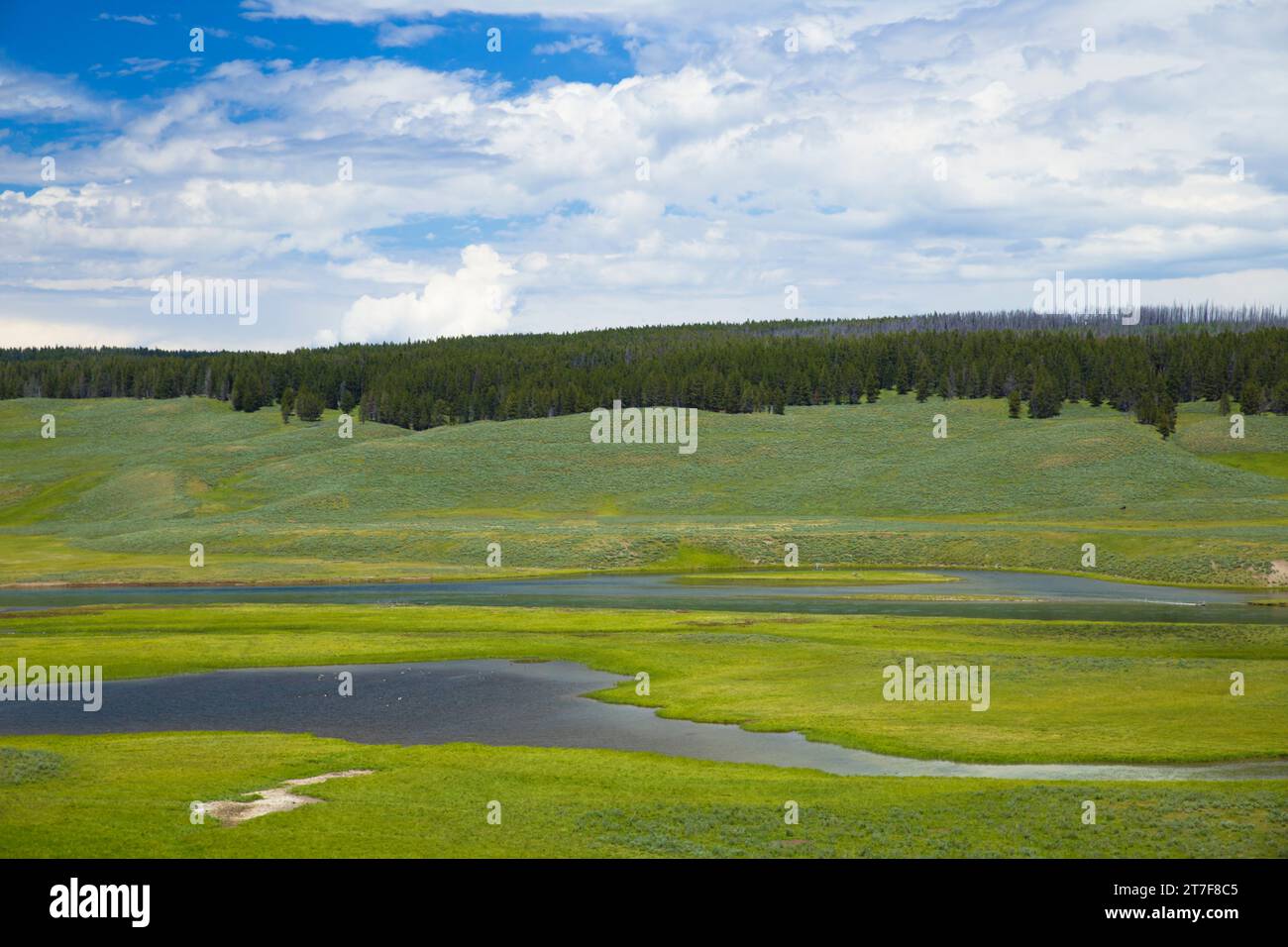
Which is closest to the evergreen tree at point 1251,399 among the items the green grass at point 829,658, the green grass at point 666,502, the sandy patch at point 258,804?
the green grass at point 666,502

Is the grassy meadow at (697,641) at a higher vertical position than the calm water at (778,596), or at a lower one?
higher

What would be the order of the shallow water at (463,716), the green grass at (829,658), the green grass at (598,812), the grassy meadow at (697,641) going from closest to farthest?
the green grass at (598,812) → the grassy meadow at (697,641) → the shallow water at (463,716) → the green grass at (829,658)

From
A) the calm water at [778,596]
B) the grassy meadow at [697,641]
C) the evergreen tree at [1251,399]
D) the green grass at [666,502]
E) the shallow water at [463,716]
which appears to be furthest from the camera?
the evergreen tree at [1251,399]

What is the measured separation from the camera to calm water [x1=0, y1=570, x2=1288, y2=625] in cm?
7331

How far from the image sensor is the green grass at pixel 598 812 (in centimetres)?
2586

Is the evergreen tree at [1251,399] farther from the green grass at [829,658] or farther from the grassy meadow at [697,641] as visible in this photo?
the green grass at [829,658]

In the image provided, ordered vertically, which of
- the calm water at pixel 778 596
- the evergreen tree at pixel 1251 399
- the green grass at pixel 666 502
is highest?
the evergreen tree at pixel 1251 399

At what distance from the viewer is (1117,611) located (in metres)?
72.5

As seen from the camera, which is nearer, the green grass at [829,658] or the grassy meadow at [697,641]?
the grassy meadow at [697,641]

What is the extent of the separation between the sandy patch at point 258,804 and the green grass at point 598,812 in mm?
443

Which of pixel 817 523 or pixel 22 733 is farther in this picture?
pixel 817 523

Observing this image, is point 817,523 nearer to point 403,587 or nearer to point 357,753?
point 403,587
